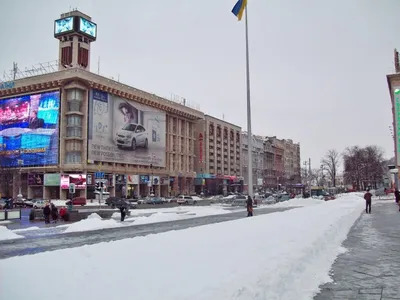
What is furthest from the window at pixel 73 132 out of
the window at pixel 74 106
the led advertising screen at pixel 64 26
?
the led advertising screen at pixel 64 26

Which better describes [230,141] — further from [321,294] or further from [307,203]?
[321,294]

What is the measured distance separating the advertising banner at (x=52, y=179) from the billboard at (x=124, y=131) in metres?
6.34

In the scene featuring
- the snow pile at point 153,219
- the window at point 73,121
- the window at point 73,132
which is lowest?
the snow pile at point 153,219

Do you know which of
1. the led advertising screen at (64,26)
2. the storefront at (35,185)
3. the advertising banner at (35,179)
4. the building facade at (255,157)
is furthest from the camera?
the building facade at (255,157)

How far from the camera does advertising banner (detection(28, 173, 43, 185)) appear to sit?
229ft

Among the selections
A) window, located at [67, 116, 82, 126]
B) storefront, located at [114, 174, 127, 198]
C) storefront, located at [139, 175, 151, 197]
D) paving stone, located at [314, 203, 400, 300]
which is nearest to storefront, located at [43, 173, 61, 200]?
window, located at [67, 116, 82, 126]

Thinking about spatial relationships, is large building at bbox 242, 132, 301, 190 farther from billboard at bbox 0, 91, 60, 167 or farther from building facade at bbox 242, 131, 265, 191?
billboard at bbox 0, 91, 60, 167

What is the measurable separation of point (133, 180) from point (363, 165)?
53.5m

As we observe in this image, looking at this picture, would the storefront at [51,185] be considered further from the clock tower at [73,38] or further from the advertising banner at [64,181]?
the clock tower at [73,38]

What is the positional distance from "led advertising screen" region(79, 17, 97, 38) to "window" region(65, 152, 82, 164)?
89.0ft

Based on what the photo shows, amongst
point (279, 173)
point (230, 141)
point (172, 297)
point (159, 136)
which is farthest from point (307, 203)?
point (279, 173)

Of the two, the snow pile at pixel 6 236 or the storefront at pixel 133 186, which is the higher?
the storefront at pixel 133 186

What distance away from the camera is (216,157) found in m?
118

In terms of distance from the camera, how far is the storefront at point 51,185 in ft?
223
